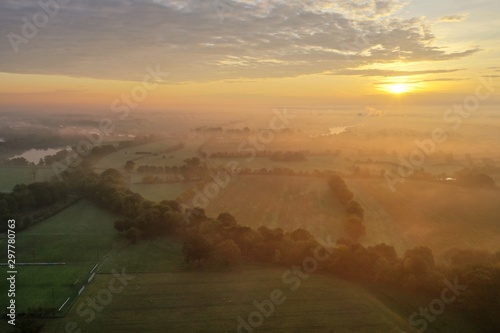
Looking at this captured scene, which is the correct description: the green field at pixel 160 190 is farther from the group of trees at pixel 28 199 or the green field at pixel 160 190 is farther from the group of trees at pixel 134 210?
the group of trees at pixel 28 199

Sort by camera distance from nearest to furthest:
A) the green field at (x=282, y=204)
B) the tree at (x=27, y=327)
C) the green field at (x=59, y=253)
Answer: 1. the tree at (x=27, y=327)
2. the green field at (x=59, y=253)
3. the green field at (x=282, y=204)

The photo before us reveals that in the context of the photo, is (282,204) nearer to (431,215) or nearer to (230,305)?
(431,215)

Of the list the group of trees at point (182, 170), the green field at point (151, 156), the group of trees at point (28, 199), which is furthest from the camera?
the green field at point (151, 156)

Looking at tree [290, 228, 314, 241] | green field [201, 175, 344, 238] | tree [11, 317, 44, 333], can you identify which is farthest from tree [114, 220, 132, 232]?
tree [290, 228, 314, 241]

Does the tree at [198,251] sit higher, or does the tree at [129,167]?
the tree at [129,167]

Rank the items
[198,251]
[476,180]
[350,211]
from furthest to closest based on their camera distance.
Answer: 1. [476,180]
2. [350,211]
3. [198,251]

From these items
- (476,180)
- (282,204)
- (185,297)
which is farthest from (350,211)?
(476,180)

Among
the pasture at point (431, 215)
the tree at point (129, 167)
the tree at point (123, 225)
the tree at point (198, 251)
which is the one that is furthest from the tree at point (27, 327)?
the tree at point (129, 167)
